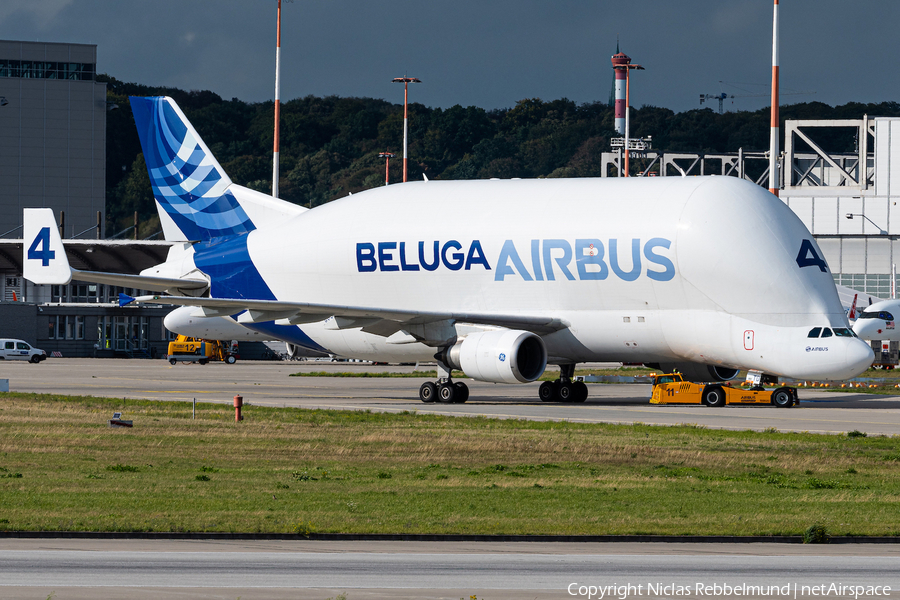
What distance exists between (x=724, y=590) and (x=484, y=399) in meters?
31.9

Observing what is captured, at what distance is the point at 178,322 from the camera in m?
47.9

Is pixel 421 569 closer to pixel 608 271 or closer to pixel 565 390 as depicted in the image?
pixel 608 271

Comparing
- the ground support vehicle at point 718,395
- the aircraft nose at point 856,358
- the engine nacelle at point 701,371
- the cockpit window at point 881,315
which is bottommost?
the ground support vehicle at point 718,395

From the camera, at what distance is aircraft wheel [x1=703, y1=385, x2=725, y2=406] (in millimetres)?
40875

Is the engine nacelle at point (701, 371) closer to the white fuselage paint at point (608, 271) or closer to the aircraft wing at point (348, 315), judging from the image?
the white fuselage paint at point (608, 271)

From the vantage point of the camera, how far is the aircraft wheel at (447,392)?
40844 millimetres

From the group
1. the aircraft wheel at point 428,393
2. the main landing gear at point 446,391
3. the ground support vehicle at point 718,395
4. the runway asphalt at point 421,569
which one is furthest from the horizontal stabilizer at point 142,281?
the runway asphalt at point 421,569

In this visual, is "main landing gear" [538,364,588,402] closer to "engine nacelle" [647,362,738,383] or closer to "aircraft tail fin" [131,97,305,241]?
"engine nacelle" [647,362,738,383]

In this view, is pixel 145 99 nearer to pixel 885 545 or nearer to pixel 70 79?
pixel 885 545

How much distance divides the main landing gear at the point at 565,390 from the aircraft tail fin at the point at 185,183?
12.7m

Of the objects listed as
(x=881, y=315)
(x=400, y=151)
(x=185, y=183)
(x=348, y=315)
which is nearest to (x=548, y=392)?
(x=348, y=315)

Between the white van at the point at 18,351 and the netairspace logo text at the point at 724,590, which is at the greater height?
the netairspace logo text at the point at 724,590

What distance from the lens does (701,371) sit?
4297 centimetres

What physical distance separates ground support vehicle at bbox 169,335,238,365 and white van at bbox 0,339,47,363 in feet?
30.7
